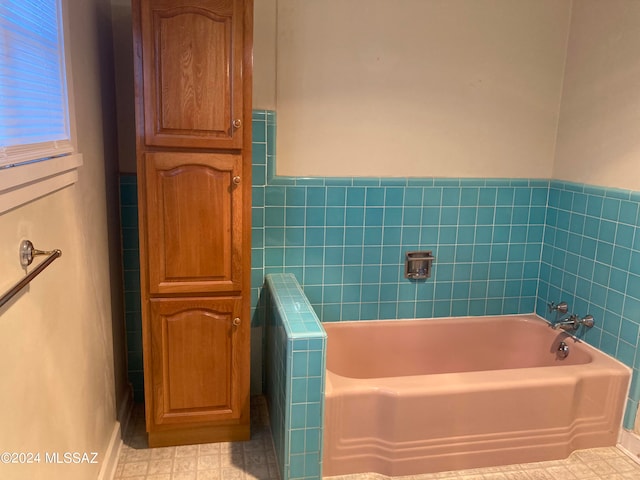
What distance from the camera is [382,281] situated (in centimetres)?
288

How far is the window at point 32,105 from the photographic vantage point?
117cm

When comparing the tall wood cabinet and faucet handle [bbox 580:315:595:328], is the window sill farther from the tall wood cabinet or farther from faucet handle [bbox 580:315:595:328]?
faucet handle [bbox 580:315:595:328]

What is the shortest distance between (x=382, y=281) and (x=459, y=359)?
66cm

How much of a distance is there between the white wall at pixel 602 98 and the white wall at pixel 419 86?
0.32ft

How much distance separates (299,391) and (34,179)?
1.21m

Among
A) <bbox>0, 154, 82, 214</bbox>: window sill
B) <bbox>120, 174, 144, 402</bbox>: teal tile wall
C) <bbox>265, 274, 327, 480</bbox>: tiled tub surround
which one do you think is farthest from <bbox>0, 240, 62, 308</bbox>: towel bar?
<bbox>120, 174, 144, 402</bbox>: teal tile wall

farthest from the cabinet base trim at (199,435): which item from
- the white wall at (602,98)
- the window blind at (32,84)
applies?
the white wall at (602,98)

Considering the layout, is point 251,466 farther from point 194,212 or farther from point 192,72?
point 192,72

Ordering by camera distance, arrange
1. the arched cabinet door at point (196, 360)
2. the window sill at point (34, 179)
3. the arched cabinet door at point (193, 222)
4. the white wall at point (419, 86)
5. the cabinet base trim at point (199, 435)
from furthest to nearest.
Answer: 1. the white wall at point (419, 86)
2. the cabinet base trim at point (199, 435)
3. the arched cabinet door at point (196, 360)
4. the arched cabinet door at point (193, 222)
5. the window sill at point (34, 179)

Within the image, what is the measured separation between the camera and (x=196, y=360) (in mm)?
2281

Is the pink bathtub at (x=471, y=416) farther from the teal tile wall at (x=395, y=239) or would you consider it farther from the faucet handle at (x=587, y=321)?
the teal tile wall at (x=395, y=239)

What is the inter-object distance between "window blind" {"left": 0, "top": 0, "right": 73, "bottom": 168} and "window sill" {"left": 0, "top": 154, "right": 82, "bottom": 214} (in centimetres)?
2

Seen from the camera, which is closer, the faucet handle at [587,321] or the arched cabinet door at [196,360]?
the arched cabinet door at [196,360]

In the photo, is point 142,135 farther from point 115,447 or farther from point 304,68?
point 115,447
